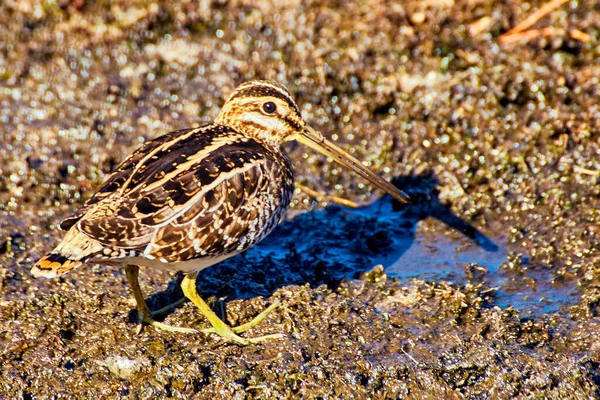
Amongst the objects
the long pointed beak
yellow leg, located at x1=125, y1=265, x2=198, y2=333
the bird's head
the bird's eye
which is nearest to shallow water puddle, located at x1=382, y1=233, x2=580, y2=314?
the long pointed beak

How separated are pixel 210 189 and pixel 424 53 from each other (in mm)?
3352

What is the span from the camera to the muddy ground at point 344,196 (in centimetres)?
458

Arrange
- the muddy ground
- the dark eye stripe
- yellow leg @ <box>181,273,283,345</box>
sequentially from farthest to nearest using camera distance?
the dark eye stripe < yellow leg @ <box>181,273,283,345</box> < the muddy ground

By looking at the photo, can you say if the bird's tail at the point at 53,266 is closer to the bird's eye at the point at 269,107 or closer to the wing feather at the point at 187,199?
the wing feather at the point at 187,199

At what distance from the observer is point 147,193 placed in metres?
4.39

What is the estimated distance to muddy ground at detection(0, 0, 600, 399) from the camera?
15.0 feet

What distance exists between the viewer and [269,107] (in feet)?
17.0

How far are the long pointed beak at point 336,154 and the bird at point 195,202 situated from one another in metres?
0.10

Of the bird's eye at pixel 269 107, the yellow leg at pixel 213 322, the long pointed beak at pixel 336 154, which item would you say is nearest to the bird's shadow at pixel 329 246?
the yellow leg at pixel 213 322

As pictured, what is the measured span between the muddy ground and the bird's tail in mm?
743

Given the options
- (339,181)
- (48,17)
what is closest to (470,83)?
(339,181)

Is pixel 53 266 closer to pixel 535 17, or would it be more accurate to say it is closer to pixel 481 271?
pixel 481 271

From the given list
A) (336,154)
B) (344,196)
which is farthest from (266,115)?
(344,196)

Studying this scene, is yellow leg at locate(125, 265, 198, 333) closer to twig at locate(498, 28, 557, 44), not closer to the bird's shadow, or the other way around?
the bird's shadow
